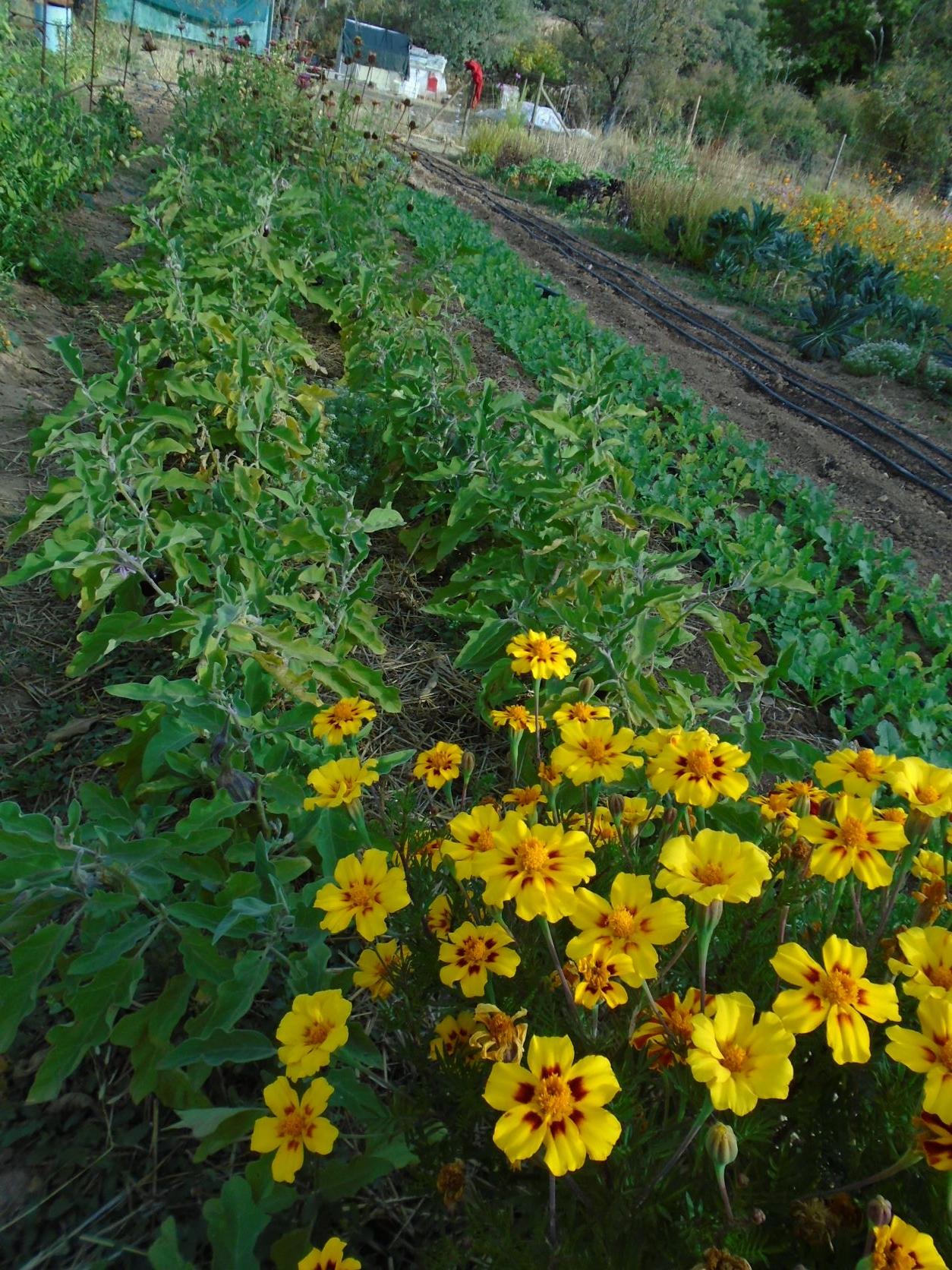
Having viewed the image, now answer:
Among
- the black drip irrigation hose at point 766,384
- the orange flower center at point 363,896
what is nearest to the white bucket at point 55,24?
the black drip irrigation hose at point 766,384

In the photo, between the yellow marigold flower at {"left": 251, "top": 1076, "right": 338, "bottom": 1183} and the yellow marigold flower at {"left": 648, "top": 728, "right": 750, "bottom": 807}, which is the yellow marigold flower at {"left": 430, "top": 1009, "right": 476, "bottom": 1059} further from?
the yellow marigold flower at {"left": 648, "top": 728, "right": 750, "bottom": 807}

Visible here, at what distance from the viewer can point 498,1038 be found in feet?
2.45

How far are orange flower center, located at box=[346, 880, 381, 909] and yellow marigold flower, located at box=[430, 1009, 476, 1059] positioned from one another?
0.15 meters

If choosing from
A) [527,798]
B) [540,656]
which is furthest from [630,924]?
[540,656]

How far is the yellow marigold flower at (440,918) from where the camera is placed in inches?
38.1

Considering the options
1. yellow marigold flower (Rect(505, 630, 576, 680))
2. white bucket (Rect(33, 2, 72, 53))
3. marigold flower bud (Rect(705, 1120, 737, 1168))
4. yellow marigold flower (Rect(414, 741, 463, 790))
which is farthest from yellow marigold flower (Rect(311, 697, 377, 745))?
white bucket (Rect(33, 2, 72, 53))

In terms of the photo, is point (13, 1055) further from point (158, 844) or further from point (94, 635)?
point (94, 635)

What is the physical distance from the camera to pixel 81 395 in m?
2.13

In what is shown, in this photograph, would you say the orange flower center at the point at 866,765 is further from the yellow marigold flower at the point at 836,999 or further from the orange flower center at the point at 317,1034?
the orange flower center at the point at 317,1034

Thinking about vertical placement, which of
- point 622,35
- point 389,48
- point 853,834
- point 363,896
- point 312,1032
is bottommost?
point 312,1032

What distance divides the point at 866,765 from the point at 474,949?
0.49m

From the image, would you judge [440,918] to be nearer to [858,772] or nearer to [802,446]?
[858,772]

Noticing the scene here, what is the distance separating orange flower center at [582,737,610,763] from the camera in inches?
39.5

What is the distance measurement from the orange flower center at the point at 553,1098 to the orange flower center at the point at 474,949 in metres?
0.20
